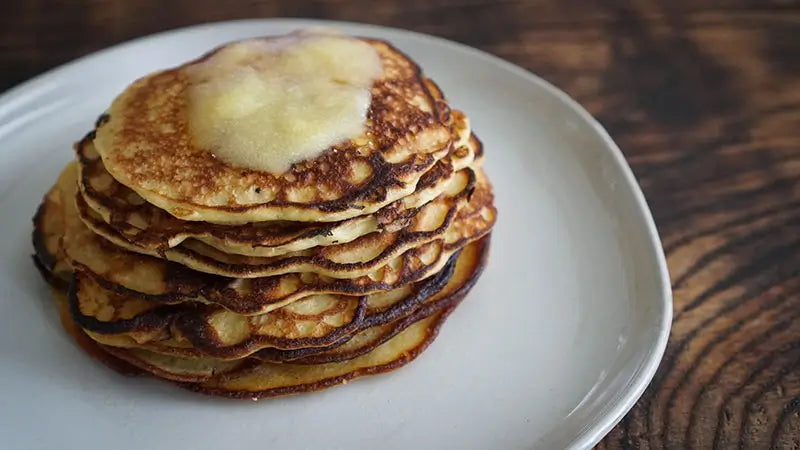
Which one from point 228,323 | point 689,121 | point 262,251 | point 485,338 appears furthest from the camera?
point 689,121

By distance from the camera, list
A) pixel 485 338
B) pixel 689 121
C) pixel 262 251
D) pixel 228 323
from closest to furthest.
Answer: pixel 262 251, pixel 228 323, pixel 485 338, pixel 689 121

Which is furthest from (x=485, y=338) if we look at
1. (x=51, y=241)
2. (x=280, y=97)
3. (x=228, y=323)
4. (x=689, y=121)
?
(x=689, y=121)

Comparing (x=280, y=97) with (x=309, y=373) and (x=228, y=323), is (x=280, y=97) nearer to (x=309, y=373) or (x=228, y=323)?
(x=228, y=323)

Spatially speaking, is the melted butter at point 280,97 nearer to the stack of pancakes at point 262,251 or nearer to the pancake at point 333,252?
the stack of pancakes at point 262,251

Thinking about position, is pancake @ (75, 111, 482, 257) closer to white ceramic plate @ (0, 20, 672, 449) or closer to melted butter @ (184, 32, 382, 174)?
melted butter @ (184, 32, 382, 174)

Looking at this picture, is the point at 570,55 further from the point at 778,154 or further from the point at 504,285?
the point at 504,285

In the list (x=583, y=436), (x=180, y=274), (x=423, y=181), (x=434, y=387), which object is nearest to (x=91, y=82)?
(x=180, y=274)

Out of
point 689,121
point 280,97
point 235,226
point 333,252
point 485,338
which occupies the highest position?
point 280,97
